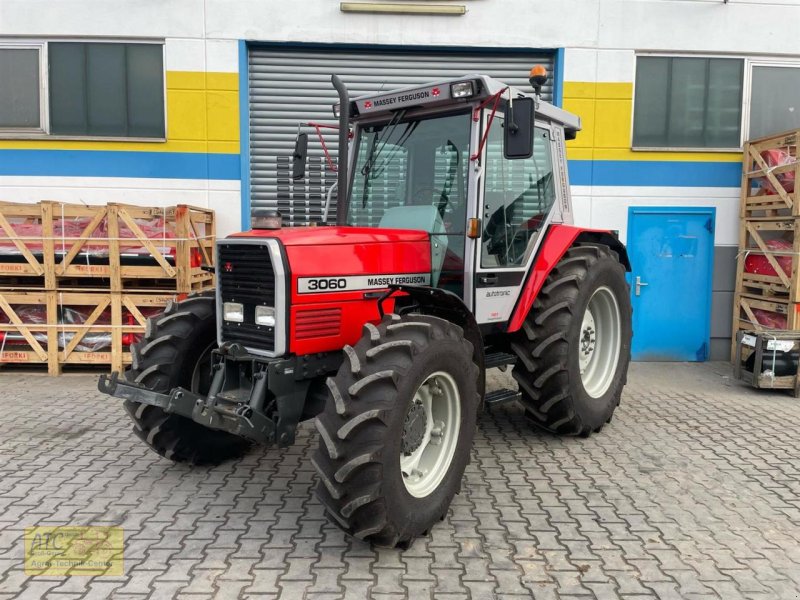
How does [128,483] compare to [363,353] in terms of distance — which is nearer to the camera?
[363,353]

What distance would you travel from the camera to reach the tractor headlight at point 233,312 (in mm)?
3678

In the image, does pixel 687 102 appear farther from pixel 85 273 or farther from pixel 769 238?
pixel 85 273

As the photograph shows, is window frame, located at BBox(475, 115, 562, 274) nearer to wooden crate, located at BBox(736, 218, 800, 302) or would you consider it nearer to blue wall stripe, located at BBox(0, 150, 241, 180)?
wooden crate, located at BBox(736, 218, 800, 302)

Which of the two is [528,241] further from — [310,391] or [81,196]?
[81,196]

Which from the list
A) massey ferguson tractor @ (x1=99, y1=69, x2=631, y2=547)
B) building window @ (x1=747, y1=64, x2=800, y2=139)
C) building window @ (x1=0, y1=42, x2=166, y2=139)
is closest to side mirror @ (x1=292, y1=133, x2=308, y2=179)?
massey ferguson tractor @ (x1=99, y1=69, x2=631, y2=547)

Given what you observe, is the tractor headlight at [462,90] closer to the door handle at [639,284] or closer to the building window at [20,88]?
the door handle at [639,284]

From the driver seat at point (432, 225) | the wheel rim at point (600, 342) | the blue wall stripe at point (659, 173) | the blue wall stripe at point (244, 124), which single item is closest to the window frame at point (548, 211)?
the driver seat at point (432, 225)

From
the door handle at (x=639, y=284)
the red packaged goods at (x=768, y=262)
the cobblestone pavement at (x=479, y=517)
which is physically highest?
the red packaged goods at (x=768, y=262)

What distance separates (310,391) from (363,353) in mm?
703

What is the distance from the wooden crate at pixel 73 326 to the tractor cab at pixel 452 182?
133 inches

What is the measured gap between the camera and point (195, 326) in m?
4.07

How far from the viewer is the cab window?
4293 millimetres

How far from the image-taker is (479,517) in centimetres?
368

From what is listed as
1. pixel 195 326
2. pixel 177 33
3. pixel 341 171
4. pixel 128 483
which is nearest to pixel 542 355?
pixel 341 171
